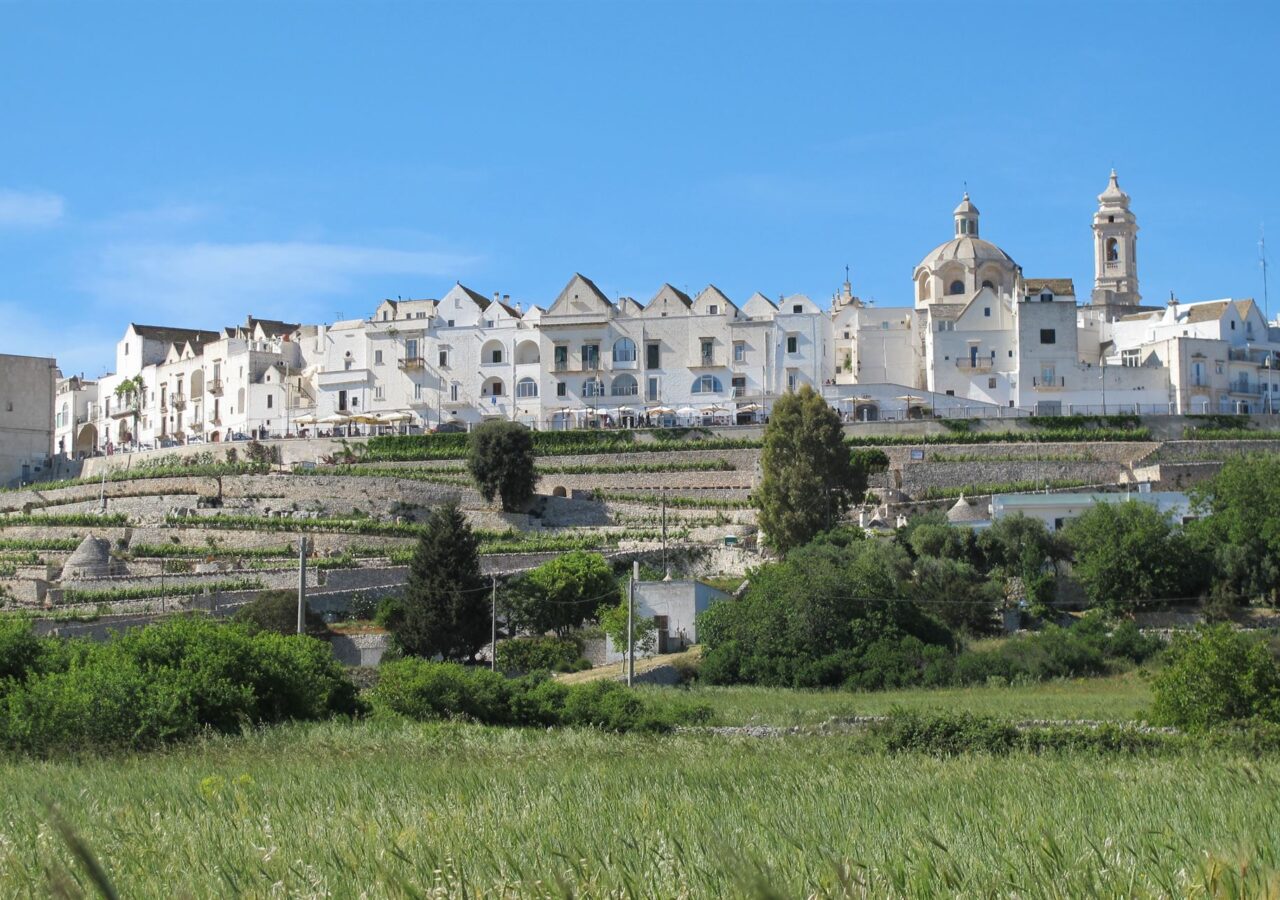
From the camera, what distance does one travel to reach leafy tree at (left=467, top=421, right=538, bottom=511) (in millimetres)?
58312

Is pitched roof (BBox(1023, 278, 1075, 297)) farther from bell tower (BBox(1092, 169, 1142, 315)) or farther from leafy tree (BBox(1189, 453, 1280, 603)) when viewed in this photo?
leafy tree (BBox(1189, 453, 1280, 603))

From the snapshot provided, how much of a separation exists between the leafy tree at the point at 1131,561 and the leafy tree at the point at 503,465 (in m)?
21.0

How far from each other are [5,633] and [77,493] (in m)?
38.7

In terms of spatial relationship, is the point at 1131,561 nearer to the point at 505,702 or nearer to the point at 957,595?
the point at 957,595

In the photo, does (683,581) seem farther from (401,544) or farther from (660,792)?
(660,792)

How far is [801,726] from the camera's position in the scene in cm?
2894

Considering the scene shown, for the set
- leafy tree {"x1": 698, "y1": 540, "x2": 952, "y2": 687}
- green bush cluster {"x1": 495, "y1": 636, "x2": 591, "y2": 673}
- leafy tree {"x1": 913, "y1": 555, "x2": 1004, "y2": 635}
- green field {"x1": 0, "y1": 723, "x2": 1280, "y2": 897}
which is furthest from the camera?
leafy tree {"x1": 913, "y1": 555, "x2": 1004, "y2": 635}

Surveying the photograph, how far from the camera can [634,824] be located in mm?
11297

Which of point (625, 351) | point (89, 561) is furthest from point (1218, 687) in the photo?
point (625, 351)

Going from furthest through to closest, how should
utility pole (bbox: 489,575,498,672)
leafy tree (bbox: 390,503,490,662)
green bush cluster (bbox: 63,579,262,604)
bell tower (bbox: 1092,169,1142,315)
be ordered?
bell tower (bbox: 1092,169,1142,315) < green bush cluster (bbox: 63,579,262,604) < leafy tree (bbox: 390,503,490,662) < utility pole (bbox: 489,575,498,672)

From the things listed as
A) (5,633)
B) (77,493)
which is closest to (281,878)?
(5,633)

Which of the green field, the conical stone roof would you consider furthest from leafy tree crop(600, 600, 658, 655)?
the green field

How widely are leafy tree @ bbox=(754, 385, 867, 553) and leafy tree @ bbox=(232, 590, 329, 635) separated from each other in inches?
578

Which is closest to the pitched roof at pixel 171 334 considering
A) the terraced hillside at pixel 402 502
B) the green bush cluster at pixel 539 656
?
the terraced hillside at pixel 402 502
